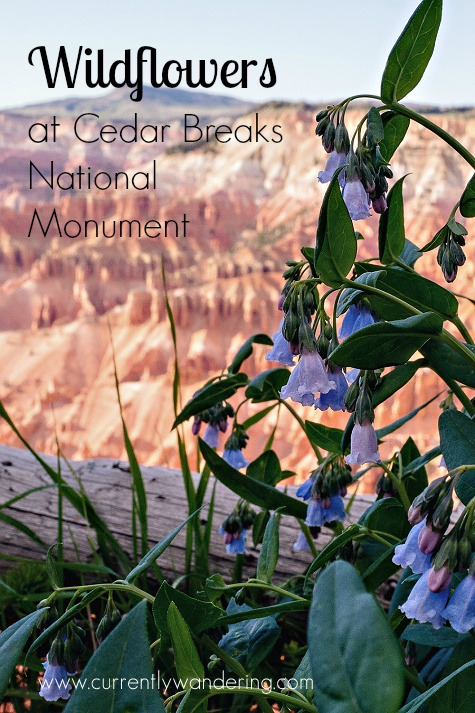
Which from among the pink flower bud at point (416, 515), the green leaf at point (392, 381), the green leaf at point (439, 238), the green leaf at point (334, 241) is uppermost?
the green leaf at point (334, 241)

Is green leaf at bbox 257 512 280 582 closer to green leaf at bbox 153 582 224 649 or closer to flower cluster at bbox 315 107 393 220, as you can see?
green leaf at bbox 153 582 224 649

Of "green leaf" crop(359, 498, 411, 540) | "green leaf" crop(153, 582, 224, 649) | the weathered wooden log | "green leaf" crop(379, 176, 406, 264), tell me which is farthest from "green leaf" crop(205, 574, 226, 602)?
the weathered wooden log

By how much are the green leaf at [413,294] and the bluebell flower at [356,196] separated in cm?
6

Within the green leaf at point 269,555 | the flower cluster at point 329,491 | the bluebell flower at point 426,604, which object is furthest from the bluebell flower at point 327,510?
the bluebell flower at point 426,604

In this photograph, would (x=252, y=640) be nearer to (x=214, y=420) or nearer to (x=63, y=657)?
(x=63, y=657)

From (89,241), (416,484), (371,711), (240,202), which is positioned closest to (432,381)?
(240,202)

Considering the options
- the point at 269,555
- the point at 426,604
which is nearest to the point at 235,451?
the point at 269,555

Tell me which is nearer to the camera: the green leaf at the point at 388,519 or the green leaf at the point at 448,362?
the green leaf at the point at 448,362

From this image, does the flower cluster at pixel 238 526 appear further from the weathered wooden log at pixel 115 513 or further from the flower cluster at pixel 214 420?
the weathered wooden log at pixel 115 513

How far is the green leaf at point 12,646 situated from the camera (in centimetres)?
46

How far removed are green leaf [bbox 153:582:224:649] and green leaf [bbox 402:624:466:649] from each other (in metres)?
0.19

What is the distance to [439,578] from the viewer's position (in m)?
0.45

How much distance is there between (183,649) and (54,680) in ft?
0.84

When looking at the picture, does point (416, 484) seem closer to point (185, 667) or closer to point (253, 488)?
point (253, 488)
